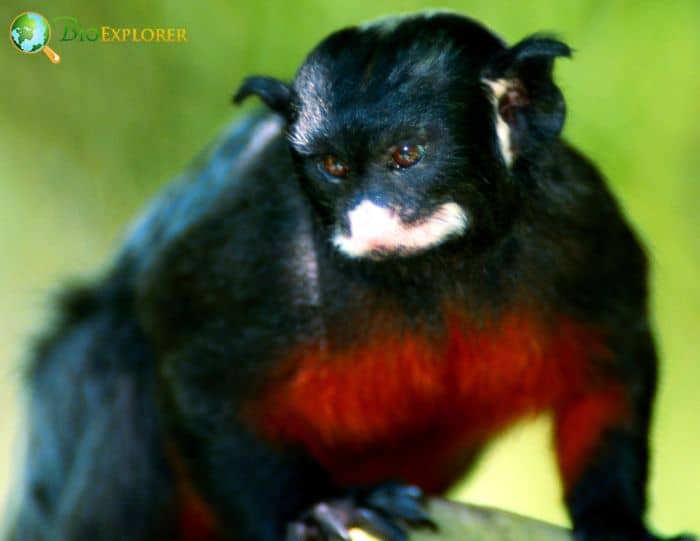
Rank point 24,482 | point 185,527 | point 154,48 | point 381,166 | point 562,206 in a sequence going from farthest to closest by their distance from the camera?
point 154,48, point 24,482, point 185,527, point 562,206, point 381,166

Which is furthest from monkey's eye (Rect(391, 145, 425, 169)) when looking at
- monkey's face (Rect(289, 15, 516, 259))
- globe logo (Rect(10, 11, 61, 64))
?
globe logo (Rect(10, 11, 61, 64))

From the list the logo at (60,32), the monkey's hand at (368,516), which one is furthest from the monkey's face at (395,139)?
the logo at (60,32)

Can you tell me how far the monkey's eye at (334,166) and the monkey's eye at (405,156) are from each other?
14cm

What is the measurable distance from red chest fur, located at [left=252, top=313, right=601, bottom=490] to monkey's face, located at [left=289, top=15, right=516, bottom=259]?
618 mm

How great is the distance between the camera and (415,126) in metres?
3.71

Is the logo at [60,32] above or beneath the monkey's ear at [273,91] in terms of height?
above

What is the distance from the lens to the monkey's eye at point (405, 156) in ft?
12.2

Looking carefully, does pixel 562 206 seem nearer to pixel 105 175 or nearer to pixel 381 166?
pixel 381 166

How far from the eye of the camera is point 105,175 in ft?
30.2

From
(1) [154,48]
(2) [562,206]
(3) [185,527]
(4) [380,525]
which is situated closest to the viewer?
(4) [380,525]

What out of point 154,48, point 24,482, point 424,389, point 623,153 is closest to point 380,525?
point 424,389

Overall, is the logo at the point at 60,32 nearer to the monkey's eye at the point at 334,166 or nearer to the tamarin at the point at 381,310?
the tamarin at the point at 381,310

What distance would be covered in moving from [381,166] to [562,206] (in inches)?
34.0

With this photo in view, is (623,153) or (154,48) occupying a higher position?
(154,48)
